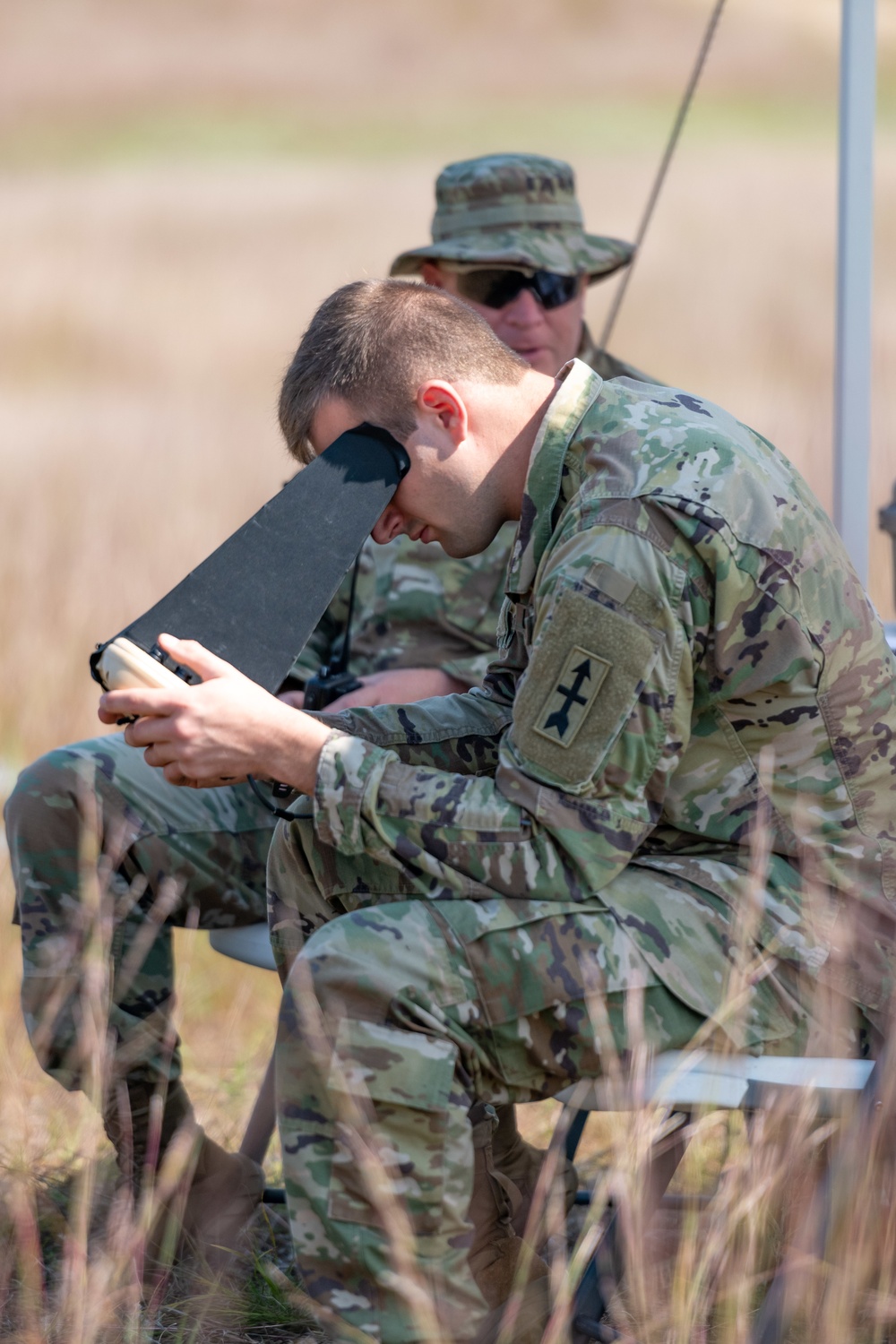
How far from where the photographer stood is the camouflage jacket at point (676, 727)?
6.12 ft

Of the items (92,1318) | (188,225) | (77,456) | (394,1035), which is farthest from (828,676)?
(188,225)

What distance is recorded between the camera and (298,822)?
2139 millimetres

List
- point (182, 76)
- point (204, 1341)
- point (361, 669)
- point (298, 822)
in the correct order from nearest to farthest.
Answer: point (298, 822)
point (204, 1341)
point (361, 669)
point (182, 76)

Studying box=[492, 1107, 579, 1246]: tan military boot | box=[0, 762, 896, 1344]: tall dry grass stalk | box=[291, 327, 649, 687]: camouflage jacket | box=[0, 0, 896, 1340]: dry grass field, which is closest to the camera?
box=[0, 762, 896, 1344]: tall dry grass stalk

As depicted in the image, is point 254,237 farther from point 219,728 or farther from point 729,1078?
point 729,1078

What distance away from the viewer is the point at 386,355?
2.13m

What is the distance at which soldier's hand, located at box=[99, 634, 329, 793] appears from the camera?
1.96 meters

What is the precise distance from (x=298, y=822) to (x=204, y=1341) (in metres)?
0.95

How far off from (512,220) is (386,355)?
1.54 metres

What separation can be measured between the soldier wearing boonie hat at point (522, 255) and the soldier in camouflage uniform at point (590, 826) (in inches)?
53.0

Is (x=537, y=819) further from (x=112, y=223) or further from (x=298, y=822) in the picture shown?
(x=112, y=223)

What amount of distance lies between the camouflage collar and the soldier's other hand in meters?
0.92

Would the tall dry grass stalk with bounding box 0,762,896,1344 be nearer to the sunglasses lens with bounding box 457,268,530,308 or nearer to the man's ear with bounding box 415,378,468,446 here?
the man's ear with bounding box 415,378,468,446

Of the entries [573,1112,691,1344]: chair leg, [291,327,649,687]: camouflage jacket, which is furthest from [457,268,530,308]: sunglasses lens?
[573,1112,691,1344]: chair leg
